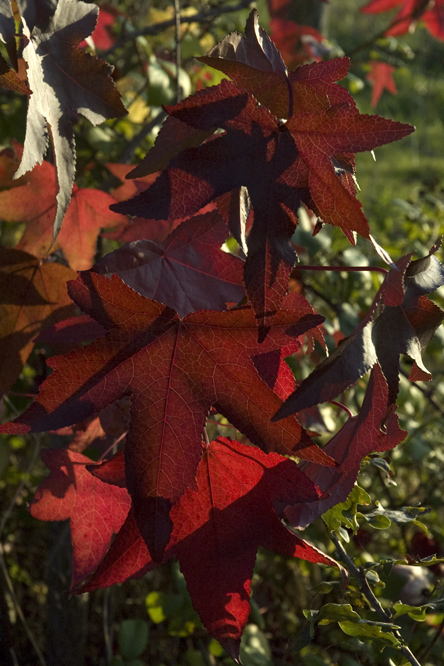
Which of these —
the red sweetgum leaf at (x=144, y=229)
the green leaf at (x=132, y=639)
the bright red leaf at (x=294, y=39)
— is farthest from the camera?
the bright red leaf at (x=294, y=39)

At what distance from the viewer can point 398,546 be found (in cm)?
175

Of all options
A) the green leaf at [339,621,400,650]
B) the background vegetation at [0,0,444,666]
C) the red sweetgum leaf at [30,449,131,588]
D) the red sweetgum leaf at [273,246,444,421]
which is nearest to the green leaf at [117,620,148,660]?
the background vegetation at [0,0,444,666]

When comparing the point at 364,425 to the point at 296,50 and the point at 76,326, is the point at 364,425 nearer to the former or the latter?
the point at 76,326

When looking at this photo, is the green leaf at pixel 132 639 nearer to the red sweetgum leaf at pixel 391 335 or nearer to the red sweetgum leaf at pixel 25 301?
the red sweetgum leaf at pixel 25 301

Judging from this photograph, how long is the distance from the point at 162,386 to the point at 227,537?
0.17 metres

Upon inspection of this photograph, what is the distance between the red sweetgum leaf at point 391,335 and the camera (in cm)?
50

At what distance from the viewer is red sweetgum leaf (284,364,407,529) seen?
59 cm

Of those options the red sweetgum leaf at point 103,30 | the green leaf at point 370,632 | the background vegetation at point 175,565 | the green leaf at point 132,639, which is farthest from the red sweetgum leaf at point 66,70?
the red sweetgum leaf at point 103,30

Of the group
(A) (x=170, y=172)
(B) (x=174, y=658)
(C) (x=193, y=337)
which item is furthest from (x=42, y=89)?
(B) (x=174, y=658)

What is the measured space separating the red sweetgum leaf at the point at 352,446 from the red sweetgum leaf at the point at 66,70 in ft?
1.30

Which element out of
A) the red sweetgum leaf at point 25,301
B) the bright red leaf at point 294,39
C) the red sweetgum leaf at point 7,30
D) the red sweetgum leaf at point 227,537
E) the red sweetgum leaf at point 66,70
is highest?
the red sweetgum leaf at point 7,30

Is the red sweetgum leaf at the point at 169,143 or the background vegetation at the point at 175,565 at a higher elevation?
the red sweetgum leaf at the point at 169,143

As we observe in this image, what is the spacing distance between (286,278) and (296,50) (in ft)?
5.83

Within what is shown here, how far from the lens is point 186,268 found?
72cm
